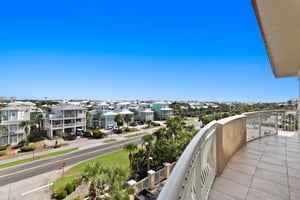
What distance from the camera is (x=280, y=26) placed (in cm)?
288

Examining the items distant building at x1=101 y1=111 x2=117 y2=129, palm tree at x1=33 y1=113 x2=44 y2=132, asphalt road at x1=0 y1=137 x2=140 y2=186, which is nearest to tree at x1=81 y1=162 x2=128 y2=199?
asphalt road at x1=0 y1=137 x2=140 y2=186

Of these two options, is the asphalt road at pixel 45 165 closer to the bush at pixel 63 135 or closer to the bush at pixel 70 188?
the bush at pixel 70 188

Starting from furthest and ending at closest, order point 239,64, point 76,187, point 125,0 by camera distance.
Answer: point 239,64 → point 125,0 → point 76,187

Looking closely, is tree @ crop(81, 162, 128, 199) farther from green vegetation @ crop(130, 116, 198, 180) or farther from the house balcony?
the house balcony

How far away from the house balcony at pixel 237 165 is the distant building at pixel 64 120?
99.8ft

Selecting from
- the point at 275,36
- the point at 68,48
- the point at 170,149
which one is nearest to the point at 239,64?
the point at 170,149

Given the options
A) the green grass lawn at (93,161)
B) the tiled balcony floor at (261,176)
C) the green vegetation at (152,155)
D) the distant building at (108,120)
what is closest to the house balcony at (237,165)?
the tiled balcony floor at (261,176)

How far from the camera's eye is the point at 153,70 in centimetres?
5412

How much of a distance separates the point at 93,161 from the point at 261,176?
17.7 meters

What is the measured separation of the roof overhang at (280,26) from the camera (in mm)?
2268

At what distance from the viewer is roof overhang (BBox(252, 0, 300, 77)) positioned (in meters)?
2.27

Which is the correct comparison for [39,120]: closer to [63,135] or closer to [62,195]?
[63,135]

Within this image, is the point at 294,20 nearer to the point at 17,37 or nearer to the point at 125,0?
Result: the point at 125,0

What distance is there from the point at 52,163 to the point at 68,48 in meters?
28.2
